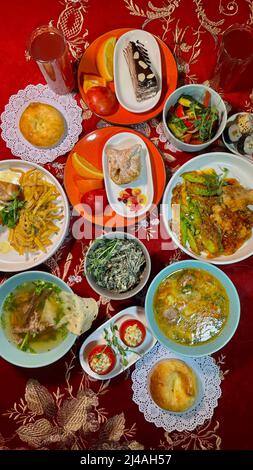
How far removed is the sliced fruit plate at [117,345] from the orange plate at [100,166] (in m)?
0.46

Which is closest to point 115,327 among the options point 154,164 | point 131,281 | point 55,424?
point 131,281

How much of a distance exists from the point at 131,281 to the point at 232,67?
118cm

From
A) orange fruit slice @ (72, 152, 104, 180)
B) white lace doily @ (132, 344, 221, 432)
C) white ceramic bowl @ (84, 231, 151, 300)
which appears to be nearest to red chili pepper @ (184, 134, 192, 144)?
orange fruit slice @ (72, 152, 104, 180)

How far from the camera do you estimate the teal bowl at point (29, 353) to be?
1.98 metres

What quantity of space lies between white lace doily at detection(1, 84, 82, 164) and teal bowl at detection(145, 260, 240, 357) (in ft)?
2.73

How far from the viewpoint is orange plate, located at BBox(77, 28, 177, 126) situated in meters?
2.20

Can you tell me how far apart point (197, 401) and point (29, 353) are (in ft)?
2.76

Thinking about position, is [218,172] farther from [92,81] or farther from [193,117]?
[92,81]

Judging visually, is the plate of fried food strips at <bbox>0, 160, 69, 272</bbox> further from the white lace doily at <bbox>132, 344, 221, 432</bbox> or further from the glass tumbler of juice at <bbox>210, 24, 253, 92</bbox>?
the glass tumbler of juice at <bbox>210, 24, 253, 92</bbox>

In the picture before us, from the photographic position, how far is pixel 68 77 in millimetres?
2172

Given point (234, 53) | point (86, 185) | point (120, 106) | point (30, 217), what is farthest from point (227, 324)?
point (234, 53)

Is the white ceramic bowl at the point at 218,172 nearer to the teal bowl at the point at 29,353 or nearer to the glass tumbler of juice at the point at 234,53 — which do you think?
the glass tumbler of juice at the point at 234,53

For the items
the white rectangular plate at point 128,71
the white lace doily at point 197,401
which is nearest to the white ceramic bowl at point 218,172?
the white rectangular plate at point 128,71

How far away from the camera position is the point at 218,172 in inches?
87.3
